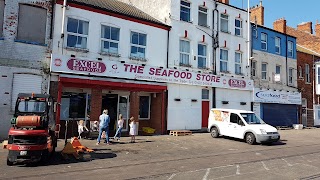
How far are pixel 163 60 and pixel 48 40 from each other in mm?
8433

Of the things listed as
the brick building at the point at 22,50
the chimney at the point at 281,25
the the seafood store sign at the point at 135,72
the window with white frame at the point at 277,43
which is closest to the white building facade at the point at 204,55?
the the seafood store sign at the point at 135,72

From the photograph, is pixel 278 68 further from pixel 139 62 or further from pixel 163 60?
pixel 139 62

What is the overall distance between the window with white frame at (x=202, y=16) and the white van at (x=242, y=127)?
8653 millimetres

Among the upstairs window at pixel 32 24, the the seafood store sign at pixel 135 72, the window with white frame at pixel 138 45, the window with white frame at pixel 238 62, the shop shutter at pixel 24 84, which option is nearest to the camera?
the shop shutter at pixel 24 84

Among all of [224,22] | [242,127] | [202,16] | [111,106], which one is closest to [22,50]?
[111,106]

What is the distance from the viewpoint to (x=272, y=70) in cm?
2973

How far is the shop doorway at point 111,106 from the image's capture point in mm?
19734

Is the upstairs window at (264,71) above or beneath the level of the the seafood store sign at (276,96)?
above

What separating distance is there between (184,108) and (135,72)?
5276 millimetres

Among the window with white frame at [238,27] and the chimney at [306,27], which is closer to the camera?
the window with white frame at [238,27]

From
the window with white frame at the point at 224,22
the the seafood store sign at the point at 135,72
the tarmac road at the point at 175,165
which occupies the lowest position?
the tarmac road at the point at 175,165

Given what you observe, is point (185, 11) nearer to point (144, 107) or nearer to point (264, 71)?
point (144, 107)

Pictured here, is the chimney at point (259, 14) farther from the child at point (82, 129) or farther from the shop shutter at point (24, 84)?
the shop shutter at point (24, 84)

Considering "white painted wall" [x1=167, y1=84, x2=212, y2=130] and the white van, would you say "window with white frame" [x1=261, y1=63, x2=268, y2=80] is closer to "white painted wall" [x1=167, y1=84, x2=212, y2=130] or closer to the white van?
"white painted wall" [x1=167, y1=84, x2=212, y2=130]
